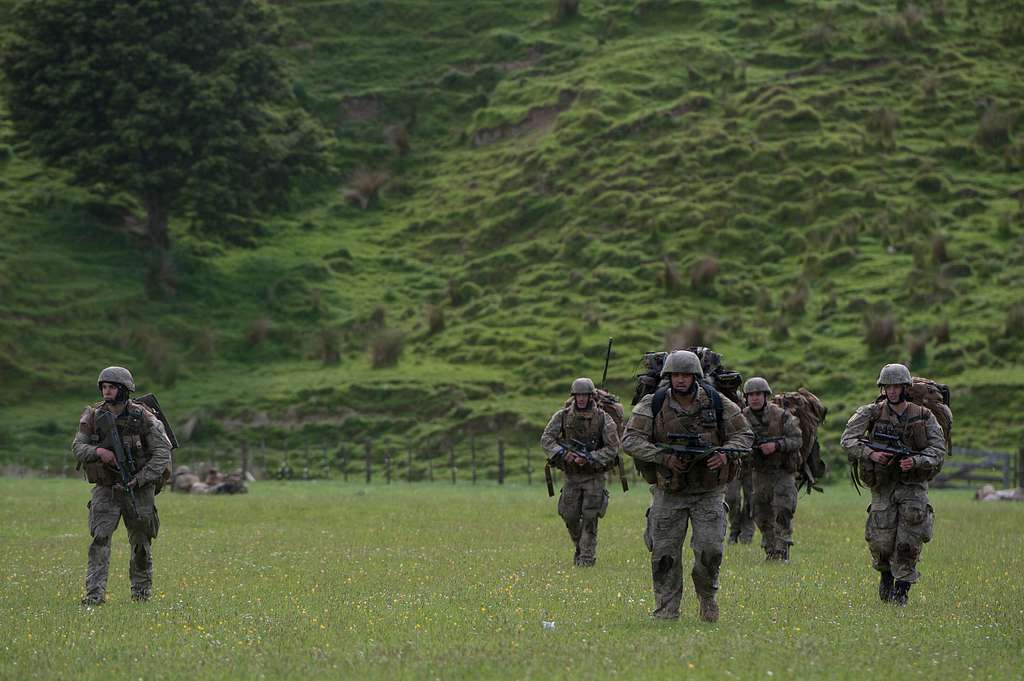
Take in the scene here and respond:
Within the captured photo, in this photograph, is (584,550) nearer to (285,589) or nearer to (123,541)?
(285,589)

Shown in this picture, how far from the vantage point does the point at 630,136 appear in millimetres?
65750

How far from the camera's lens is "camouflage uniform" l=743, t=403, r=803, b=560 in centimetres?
2158

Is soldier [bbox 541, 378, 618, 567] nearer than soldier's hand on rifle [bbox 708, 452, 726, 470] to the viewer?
No

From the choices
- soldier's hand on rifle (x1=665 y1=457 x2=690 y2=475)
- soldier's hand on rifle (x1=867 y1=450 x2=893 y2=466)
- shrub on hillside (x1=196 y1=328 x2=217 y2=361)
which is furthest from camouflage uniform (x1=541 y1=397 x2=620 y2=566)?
shrub on hillside (x1=196 y1=328 x2=217 y2=361)

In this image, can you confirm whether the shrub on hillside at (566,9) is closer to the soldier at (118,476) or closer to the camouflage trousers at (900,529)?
the camouflage trousers at (900,529)

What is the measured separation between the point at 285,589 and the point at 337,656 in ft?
17.6

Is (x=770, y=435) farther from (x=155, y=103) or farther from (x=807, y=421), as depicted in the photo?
(x=155, y=103)

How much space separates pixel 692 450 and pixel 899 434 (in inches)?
126

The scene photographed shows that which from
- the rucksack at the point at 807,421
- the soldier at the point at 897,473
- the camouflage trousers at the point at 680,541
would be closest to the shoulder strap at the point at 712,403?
the camouflage trousers at the point at 680,541

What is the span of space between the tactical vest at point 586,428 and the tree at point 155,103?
41.4 meters

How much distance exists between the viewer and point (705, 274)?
55031mm

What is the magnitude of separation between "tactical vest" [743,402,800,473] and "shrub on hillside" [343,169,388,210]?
5084cm

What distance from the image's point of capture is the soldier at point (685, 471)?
14.4 m

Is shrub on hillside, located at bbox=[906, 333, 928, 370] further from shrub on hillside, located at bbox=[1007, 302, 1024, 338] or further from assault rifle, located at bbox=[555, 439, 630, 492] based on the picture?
assault rifle, located at bbox=[555, 439, 630, 492]
